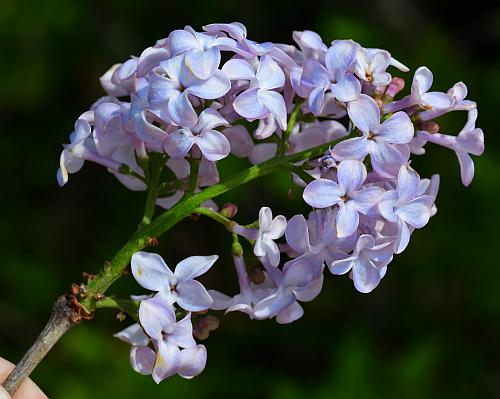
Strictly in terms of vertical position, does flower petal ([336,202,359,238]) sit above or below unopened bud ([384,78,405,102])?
below

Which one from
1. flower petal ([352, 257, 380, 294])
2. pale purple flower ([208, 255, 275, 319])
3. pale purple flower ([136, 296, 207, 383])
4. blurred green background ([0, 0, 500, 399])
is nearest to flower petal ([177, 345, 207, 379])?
pale purple flower ([136, 296, 207, 383])

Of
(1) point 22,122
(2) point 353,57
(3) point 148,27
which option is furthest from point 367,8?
(2) point 353,57

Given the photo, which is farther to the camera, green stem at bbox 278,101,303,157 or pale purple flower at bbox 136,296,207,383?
green stem at bbox 278,101,303,157

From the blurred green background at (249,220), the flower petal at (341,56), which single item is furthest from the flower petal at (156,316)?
the blurred green background at (249,220)

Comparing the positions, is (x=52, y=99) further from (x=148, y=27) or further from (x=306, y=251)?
(x=306, y=251)

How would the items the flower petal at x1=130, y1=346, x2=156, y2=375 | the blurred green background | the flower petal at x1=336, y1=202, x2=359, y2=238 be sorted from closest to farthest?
the flower petal at x1=336, y1=202, x2=359, y2=238 → the flower petal at x1=130, y1=346, x2=156, y2=375 → the blurred green background

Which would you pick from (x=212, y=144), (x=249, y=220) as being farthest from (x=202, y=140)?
(x=249, y=220)

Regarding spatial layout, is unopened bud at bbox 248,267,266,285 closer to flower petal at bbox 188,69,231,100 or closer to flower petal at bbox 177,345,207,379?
flower petal at bbox 177,345,207,379

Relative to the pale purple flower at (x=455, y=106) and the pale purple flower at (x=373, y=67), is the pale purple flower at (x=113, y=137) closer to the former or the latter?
the pale purple flower at (x=373, y=67)
